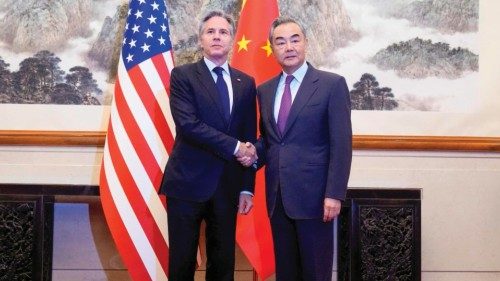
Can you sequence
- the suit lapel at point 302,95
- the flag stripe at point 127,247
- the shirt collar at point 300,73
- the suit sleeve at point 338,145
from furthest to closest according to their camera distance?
the flag stripe at point 127,247 < the shirt collar at point 300,73 < the suit lapel at point 302,95 < the suit sleeve at point 338,145

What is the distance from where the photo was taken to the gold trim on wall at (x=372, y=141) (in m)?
3.82

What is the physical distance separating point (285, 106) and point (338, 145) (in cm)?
33

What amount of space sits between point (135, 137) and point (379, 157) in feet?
5.37

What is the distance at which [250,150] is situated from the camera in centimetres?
278

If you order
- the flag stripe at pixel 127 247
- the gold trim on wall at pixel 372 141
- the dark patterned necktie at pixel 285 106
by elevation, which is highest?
the dark patterned necktie at pixel 285 106

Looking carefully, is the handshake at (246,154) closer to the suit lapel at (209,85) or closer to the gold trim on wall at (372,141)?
the suit lapel at (209,85)

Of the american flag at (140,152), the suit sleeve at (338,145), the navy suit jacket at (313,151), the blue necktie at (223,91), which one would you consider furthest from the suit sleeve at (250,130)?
the american flag at (140,152)

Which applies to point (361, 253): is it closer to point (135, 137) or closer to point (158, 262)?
point (158, 262)

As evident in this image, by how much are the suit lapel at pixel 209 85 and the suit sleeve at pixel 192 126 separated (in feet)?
0.25

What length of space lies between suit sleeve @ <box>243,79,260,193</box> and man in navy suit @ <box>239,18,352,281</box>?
0.59 feet

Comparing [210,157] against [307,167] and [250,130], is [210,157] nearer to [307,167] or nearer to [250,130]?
[250,130]

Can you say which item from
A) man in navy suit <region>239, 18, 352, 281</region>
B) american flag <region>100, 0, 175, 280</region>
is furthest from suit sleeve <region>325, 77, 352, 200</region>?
american flag <region>100, 0, 175, 280</region>

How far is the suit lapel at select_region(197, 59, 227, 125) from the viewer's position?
285cm

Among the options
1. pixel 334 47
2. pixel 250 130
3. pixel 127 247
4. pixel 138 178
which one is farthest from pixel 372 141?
pixel 127 247
